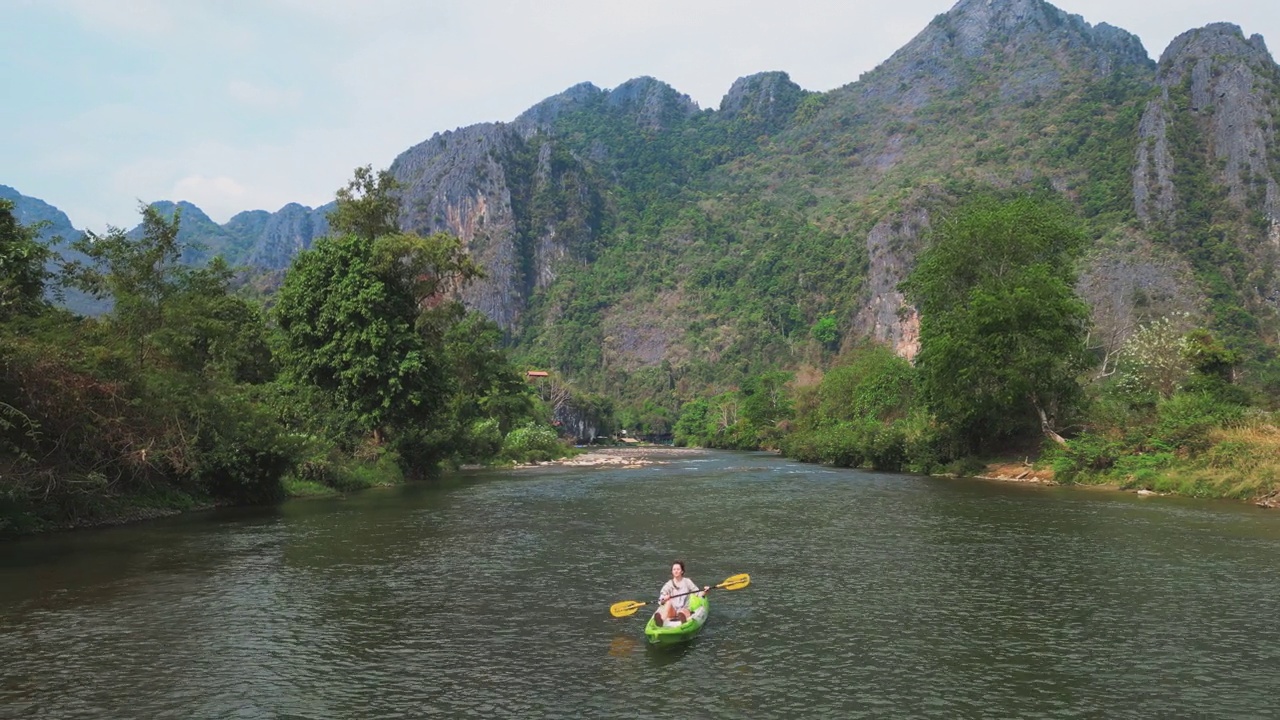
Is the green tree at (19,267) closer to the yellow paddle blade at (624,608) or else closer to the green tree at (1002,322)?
the yellow paddle blade at (624,608)

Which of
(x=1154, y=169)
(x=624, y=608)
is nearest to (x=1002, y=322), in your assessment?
(x=624, y=608)

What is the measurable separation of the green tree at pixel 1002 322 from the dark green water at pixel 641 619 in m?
19.8

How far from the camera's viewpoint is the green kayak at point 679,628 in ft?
51.7

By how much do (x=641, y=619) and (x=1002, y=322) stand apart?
42.2 meters

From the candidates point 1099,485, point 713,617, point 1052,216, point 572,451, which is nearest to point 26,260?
point 713,617

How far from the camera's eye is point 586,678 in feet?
45.4

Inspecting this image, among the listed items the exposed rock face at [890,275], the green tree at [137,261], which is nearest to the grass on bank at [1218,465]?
the green tree at [137,261]

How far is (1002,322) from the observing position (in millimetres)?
52250

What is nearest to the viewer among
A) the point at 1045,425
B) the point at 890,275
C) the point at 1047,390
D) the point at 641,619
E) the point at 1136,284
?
the point at 641,619

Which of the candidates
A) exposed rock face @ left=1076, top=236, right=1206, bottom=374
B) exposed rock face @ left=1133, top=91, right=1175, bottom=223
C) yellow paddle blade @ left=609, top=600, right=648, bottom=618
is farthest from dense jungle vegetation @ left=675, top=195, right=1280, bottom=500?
exposed rock face @ left=1133, top=91, right=1175, bottom=223

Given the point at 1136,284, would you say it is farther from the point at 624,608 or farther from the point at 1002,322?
the point at 624,608

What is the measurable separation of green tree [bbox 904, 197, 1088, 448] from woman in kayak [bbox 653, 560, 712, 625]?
132 feet

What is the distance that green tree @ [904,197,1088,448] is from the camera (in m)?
51.7

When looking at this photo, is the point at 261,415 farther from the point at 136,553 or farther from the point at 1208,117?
the point at 1208,117
